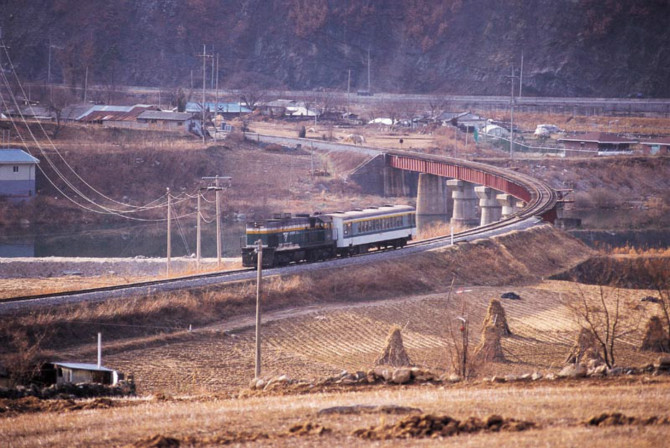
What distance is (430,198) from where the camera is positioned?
7181 centimetres

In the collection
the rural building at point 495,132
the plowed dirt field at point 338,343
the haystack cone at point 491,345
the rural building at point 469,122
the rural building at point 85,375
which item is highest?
the rural building at point 469,122

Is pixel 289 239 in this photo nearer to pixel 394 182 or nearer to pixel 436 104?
pixel 394 182

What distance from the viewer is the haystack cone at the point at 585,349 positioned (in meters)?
24.6

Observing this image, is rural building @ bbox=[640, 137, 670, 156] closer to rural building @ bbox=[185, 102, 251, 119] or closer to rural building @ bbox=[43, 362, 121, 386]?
rural building @ bbox=[185, 102, 251, 119]

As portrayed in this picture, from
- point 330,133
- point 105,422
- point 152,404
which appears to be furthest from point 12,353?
point 330,133

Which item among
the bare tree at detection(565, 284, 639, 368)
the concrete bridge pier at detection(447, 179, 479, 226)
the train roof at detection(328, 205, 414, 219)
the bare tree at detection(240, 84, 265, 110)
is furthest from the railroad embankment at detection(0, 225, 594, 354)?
the bare tree at detection(240, 84, 265, 110)

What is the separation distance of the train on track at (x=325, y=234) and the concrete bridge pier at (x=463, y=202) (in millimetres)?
23501

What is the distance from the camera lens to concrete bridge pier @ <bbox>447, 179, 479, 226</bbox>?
6575 centimetres

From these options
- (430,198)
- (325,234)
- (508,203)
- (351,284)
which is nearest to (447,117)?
(430,198)

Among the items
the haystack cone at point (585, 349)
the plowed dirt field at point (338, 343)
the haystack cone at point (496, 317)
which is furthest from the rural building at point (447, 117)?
the haystack cone at point (585, 349)

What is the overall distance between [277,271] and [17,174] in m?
36.5

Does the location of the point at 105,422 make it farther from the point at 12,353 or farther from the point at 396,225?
the point at 396,225

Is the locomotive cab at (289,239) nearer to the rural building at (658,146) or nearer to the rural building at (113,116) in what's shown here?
the rural building at (113,116)

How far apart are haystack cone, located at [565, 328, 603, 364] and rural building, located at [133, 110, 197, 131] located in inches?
2574
